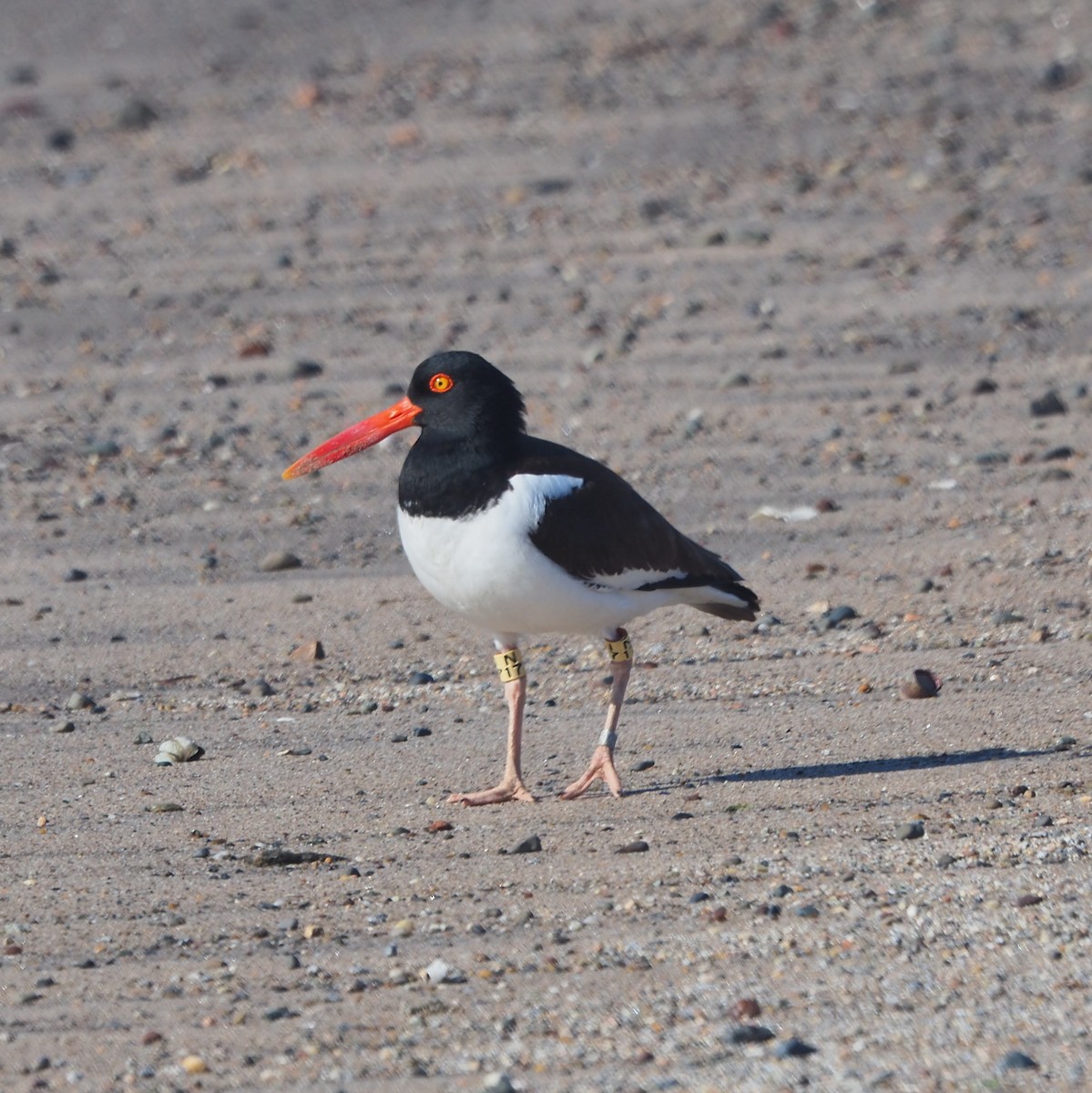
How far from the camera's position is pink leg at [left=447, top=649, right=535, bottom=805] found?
17.4ft

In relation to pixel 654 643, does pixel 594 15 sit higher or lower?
higher

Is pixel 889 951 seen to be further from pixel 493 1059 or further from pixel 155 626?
pixel 155 626

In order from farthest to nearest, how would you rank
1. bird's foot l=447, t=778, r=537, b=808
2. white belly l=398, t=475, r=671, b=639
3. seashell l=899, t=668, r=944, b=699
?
seashell l=899, t=668, r=944, b=699 < bird's foot l=447, t=778, r=537, b=808 < white belly l=398, t=475, r=671, b=639

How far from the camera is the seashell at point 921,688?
19.8 feet

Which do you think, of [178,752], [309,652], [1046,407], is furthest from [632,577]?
[1046,407]

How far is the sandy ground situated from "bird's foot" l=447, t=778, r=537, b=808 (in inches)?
3.3

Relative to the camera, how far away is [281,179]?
44.4 ft

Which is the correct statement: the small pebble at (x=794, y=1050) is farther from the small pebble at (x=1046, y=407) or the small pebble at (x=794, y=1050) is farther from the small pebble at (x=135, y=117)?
the small pebble at (x=135, y=117)

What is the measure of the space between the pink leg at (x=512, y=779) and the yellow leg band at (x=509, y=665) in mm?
27

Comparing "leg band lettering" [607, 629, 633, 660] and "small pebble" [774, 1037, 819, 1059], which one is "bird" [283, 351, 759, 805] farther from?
"small pebble" [774, 1037, 819, 1059]

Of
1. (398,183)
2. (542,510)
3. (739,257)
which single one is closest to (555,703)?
(542,510)

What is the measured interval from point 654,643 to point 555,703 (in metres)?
0.61

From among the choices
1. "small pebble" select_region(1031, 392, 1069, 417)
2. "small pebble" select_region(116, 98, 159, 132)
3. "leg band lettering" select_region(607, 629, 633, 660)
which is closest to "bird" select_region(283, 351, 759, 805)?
"leg band lettering" select_region(607, 629, 633, 660)

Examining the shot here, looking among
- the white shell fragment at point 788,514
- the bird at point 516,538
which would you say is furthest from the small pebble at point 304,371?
the bird at point 516,538
